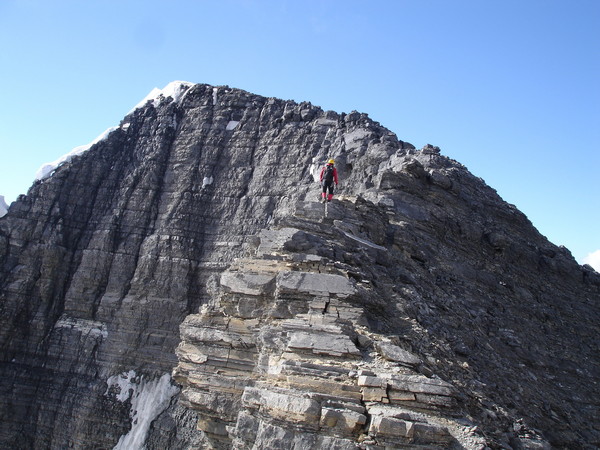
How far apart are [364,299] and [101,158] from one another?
46.1 metres

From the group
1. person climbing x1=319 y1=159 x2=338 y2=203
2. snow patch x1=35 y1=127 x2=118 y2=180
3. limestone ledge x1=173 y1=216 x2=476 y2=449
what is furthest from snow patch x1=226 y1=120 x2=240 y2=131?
limestone ledge x1=173 y1=216 x2=476 y2=449

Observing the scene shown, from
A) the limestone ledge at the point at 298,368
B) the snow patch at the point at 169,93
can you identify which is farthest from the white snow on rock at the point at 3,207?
the limestone ledge at the point at 298,368

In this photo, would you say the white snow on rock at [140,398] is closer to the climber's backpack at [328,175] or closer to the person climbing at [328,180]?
the person climbing at [328,180]

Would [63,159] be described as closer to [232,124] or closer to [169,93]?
[169,93]

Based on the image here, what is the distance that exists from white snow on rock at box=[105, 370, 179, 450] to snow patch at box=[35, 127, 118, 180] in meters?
22.3

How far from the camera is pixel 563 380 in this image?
19469 mm

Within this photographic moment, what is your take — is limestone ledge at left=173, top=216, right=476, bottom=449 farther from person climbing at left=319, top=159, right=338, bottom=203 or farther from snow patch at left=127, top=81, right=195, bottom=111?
snow patch at left=127, top=81, right=195, bottom=111

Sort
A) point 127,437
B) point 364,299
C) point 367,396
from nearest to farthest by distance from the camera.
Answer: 1. point 367,396
2. point 364,299
3. point 127,437

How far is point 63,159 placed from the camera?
51844mm

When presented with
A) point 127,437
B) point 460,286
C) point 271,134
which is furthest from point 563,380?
point 271,134

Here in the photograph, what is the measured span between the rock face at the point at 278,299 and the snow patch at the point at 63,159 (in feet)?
3.43

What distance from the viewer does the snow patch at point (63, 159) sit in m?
51.0

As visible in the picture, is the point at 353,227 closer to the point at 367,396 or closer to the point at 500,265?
the point at 367,396

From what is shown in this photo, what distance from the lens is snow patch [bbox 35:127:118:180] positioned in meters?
51.0
